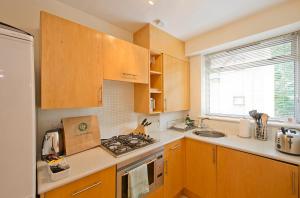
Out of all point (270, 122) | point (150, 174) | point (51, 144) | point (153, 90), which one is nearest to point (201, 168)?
point (150, 174)

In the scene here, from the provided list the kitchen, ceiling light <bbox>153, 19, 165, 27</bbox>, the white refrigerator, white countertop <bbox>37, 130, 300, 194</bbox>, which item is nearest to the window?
the kitchen

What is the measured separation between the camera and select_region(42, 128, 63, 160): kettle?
1157mm

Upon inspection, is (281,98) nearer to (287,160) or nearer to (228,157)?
(287,160)

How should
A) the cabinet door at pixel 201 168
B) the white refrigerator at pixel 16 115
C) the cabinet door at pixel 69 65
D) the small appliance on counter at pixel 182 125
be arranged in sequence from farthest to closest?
the small appliance on counter at pixel 182 125 → the cabinet door at pixel 201 168 → the cabinet door at pixel 69 65 → the white refrigerator at pixel 16 115

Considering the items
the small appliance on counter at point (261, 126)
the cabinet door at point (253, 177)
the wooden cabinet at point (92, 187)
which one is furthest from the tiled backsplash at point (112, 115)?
the small appliance on counter at point (261, 126)

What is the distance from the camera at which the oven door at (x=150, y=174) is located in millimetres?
1165

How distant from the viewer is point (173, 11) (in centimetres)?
157

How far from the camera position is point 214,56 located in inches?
93.3

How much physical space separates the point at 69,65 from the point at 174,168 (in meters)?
1.69

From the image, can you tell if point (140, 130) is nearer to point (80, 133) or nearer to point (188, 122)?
point (80, 133)

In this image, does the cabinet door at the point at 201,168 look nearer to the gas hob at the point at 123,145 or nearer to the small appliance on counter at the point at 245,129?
the small appliance on counter at the point at 245,129

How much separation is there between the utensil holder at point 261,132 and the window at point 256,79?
29cm

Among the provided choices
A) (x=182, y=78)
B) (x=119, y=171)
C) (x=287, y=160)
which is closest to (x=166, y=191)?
(x=119, y=171)

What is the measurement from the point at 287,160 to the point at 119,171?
1.47m
